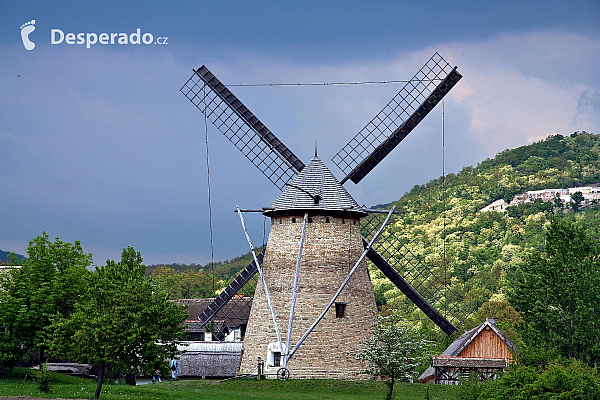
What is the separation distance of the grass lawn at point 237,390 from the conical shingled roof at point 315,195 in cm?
748

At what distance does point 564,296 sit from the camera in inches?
1421

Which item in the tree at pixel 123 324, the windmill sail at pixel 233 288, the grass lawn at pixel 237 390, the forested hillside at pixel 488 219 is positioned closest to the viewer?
the tree at pixel 123 324

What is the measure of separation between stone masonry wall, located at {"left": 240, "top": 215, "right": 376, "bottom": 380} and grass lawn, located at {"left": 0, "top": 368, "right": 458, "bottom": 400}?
121cm

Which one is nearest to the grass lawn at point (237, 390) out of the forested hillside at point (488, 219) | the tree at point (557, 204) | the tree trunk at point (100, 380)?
the tree trunk at point (100, 380)

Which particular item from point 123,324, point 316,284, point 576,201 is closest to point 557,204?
point 576,201

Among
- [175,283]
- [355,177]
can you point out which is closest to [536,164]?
[175,283]

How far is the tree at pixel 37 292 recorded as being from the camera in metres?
34.8

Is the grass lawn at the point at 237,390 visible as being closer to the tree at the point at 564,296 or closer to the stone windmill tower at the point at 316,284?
the stone windmill tower at the point at 316,284

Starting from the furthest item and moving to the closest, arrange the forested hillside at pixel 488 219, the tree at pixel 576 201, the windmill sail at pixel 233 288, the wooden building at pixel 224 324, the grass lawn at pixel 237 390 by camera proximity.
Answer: the tree at pixel 576 201 → the forested hillside at pixel 488 219 → the wooden building at pixel 224 324 → the windmill sail at pixel 233 288 → the grass lawn at pixel 237 390

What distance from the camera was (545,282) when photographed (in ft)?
120

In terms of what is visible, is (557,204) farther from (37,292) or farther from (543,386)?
(543,386)


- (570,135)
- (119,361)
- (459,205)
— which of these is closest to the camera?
(119,361)

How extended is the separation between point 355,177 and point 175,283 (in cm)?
5111

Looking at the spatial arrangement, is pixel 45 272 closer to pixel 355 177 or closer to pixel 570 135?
pixel 355 177
